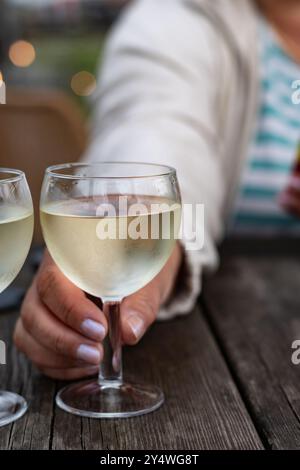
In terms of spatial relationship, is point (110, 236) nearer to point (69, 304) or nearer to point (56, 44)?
point (69, 304)

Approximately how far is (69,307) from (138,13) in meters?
1.05

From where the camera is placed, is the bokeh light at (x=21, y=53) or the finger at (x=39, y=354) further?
the bokeh light at (x=21, y=53)

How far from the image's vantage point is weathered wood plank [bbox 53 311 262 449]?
555 millimetres

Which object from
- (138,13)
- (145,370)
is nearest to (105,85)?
(138,13)

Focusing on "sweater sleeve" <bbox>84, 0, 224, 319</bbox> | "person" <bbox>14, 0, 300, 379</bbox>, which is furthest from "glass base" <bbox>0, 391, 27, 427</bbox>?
"person" <bbox>14, 0, 300, 379</bbox>

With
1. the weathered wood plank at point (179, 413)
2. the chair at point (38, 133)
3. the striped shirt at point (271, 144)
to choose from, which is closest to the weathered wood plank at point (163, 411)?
the weathered wood plank at point (179, 413)

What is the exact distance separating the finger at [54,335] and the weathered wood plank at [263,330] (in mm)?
144

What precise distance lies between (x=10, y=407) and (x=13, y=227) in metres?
0.16

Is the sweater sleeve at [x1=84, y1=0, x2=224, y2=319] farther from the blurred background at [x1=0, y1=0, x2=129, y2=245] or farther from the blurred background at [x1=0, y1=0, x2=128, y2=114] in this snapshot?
the blurred background at [x1=0, y1=0, x2=128, y2=114]

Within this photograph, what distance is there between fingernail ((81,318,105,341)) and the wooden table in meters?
0.07

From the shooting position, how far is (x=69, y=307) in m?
0.63

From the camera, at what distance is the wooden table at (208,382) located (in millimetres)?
562

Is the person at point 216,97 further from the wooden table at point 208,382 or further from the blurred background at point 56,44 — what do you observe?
the blurred background at point 56,44

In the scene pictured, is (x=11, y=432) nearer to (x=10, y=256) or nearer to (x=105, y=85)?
(x=10, y=256)
